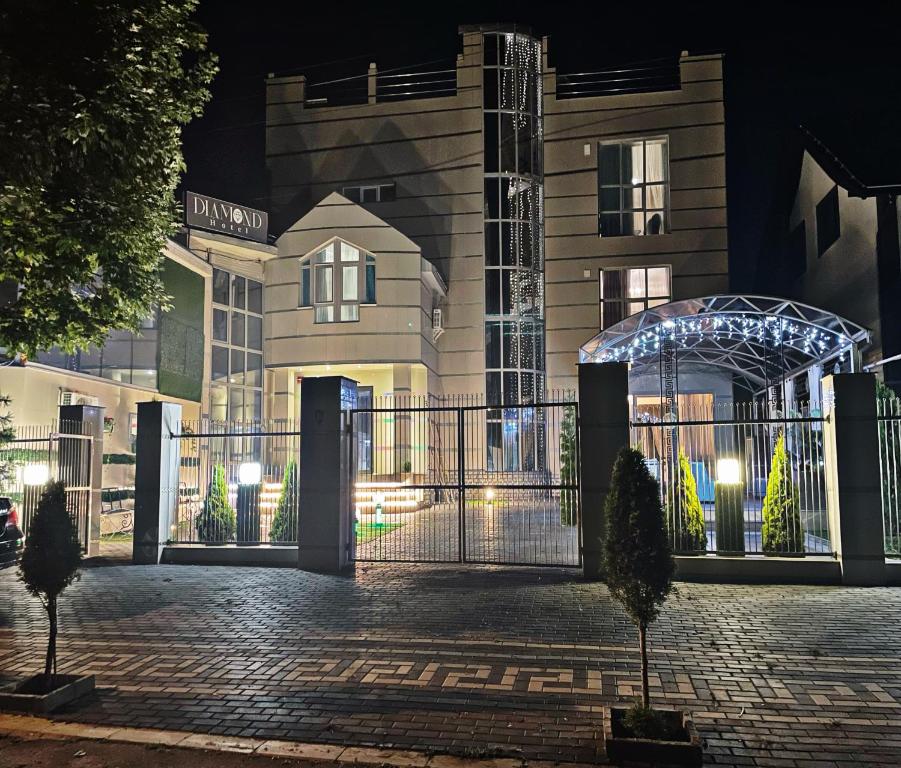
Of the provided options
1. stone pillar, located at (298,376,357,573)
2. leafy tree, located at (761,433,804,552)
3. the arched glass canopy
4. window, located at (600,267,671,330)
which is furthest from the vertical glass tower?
leafy tree, located at (761,433,804,552)

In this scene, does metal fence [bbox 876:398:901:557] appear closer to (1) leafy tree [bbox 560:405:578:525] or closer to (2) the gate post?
(2) the gate post

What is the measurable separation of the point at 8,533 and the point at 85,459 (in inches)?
96.4

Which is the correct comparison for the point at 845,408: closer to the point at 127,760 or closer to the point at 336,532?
the point at 336,532

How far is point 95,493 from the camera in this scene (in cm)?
1525

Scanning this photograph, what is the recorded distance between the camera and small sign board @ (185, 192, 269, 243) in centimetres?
2575

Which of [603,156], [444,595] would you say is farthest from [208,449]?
[603,156]

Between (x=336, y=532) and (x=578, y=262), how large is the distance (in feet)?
64.3

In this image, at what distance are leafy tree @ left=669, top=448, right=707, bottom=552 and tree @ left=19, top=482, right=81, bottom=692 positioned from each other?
908 cm

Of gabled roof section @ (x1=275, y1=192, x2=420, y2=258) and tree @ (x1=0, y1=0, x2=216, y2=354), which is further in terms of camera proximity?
gabled roof section @ (x1=275, y1=192, x2=420, y2=258)

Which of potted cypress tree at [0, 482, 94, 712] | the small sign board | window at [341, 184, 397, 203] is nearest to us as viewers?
potted cypress tree at [0, 482, 94, 712]

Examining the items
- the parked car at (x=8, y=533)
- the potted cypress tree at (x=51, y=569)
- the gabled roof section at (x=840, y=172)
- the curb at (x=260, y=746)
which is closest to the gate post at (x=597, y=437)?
the curb at (x=260, y=746)

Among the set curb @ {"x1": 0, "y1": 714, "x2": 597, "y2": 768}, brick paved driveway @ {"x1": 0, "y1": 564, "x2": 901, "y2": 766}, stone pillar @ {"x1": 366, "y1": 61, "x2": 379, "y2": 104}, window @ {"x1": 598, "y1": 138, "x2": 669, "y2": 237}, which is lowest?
curb @ {"x1": 0, "y1": 714, "x2": 597, "y2": 768}

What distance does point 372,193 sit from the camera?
31203 mm

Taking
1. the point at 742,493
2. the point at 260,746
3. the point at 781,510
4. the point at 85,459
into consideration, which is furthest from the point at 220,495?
the point at 781,510
